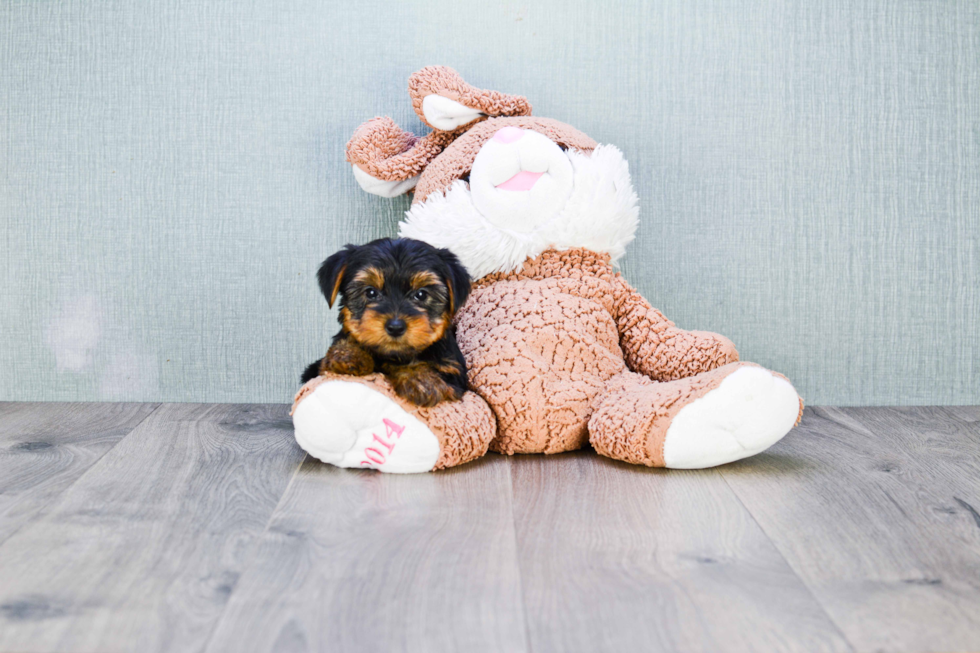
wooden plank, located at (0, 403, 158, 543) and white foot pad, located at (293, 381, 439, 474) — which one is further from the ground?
white foot pad, located at (293, 381, 439, 474)

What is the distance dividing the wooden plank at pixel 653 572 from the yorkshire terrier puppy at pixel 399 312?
301 millimetres

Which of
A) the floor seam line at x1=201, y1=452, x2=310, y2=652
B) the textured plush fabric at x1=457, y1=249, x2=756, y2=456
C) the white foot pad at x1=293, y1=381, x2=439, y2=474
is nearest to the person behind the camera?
the floor seam line at x1=201, y1=452, x2=310, y2=652

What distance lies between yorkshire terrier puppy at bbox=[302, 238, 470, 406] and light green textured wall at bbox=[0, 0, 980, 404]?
2.11 feet

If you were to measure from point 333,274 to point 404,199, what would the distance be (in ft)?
2.18

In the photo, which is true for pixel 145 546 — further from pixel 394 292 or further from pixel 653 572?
pixel 653 572

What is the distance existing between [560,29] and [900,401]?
151cm

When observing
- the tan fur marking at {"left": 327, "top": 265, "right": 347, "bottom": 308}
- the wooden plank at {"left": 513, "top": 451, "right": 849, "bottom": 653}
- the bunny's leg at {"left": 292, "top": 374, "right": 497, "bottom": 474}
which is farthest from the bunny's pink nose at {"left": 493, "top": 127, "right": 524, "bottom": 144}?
the wooden plank at {"left": 513, "top": 451, "right": 849, "bottom": 653}

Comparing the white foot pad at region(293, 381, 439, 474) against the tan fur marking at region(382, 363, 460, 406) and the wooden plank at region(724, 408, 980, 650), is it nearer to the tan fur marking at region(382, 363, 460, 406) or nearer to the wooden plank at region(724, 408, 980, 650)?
the tan fur marking at region(382, 363, 460, 406)

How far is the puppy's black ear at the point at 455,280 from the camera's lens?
5.36 ft

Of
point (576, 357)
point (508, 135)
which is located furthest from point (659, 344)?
point (508, 135)

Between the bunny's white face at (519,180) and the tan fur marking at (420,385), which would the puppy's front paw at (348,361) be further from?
the bunny's white face at (519,180)

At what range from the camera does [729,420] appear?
1.59 metres

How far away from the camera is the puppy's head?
1536 millimetres

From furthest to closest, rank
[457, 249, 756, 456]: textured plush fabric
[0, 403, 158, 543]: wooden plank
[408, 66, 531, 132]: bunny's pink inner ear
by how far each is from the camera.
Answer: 1. [408, 66, 531, 132]: bunny's pink inner ear
2. [457, 249, 756, 456]: textured plush fabric
3. [0, 403, 158, 543]: wooden plank
